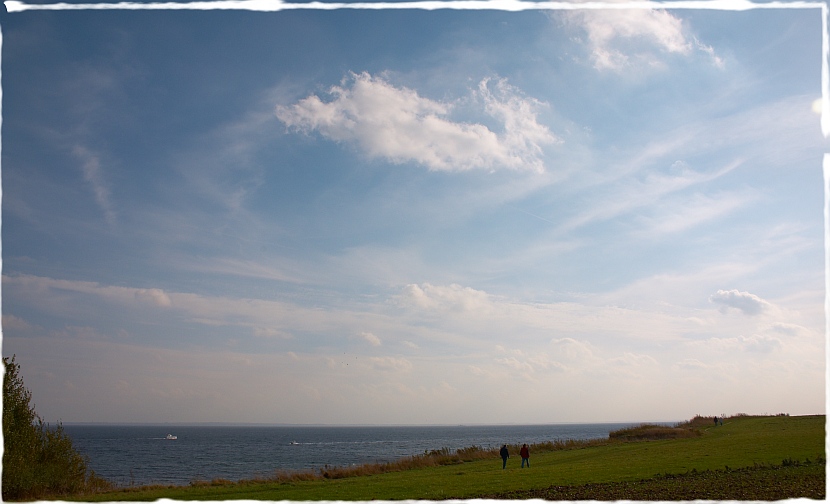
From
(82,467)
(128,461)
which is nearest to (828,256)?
(82,467)

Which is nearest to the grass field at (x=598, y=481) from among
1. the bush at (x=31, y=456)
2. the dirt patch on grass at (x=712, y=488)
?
the dirt patch on grass at (x=712, y=488)

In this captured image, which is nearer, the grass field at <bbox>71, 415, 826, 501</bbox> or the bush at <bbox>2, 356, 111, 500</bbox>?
the grass field at <bbox>71, 415, 826, 501</bbox>

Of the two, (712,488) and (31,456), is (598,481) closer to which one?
(712,488)

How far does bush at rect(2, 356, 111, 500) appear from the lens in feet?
113

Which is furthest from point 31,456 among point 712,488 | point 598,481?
point 712,488

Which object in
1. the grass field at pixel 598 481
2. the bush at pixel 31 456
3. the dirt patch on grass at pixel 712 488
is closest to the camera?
the dirt patch on grass at pixel 712 488

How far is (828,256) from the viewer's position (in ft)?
48.2

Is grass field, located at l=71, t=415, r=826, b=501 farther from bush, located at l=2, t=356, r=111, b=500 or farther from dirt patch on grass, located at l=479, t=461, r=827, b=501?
bush, located at l=2, t=356, r=111, b=500

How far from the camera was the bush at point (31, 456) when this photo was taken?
34469 mm

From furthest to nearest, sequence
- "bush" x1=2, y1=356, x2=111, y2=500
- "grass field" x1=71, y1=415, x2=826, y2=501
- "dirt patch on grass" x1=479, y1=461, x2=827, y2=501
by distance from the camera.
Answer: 1. "bush" x1=2, y1=356, x2=111, y2=500
2. "grass field" x1=71, y1=415, x2=826, y2=501
3. "dirt patch on grass" x1=479, y1=461, x2=827, y2=501

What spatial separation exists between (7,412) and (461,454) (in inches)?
1405

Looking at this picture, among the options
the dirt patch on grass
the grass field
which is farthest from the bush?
the dirt patch on grass

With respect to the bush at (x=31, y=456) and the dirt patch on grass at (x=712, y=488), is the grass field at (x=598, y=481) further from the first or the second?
the bush at (x=31, y=456)

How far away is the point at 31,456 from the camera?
124 ft
